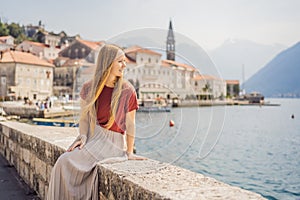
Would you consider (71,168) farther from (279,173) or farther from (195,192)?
(279,173)

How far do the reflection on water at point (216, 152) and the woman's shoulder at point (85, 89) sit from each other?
0.53 metres

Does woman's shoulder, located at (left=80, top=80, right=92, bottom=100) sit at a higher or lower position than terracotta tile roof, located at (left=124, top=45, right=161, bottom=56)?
lower

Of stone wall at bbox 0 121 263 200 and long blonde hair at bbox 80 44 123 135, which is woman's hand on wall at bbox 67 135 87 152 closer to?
long blonde hair at bbox 80 44 123 135

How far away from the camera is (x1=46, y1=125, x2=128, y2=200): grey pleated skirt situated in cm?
281

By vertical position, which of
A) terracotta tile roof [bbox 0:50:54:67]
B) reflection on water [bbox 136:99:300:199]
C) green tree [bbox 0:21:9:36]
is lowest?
reflection on water [bbox 136:99:300:199]

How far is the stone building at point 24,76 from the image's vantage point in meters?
58.7

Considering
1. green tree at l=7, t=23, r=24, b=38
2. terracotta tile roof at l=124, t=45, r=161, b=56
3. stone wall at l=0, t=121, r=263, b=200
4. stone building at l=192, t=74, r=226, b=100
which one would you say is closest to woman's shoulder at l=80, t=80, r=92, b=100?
terracotta tile roof at l=124, t=45, r=161, b=56

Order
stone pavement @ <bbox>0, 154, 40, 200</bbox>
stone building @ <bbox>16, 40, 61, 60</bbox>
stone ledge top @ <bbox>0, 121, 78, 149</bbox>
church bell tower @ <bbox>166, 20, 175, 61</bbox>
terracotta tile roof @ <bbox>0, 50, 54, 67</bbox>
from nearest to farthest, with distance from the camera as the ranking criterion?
church bell tower @ <bbox>166, 20, 175, 61</bbox>, stone ledge top @ <bbox>0, 121, 78, 149</bbox>, stone pavement @ <bbox>0, 154, 40, 200</bbox>, terracotta tile roof @ <bbox>0, 50, 54, 67</bbox>, stone building @ <bbox>16, 40, 61, 60</bbox>

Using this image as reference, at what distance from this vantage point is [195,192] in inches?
77.6

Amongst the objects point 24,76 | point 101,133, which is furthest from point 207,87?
point 24,76

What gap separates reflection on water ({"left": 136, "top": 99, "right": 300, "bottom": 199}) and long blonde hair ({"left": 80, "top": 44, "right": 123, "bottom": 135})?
330 mm

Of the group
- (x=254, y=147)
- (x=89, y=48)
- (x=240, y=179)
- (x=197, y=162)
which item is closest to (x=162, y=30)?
(x=89, y=48)

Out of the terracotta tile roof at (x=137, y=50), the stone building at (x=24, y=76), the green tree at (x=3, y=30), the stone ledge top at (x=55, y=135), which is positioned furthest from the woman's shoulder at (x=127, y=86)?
the green tree at (x=3, y=30)

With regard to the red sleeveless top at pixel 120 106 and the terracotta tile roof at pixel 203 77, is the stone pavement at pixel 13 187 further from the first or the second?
the terracotta tile roof at pixel 203 77
